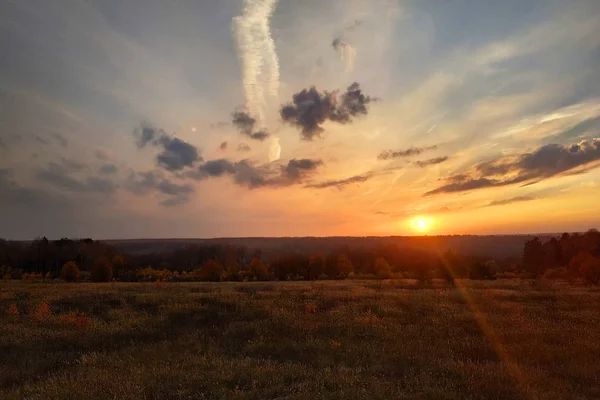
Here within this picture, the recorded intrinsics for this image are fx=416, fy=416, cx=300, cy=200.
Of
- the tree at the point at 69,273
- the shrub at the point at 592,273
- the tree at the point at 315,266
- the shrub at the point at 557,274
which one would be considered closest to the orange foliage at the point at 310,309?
the shrub at the point at 592,273

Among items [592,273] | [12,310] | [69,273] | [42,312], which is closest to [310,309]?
[42,312]

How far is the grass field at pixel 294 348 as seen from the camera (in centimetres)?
1126

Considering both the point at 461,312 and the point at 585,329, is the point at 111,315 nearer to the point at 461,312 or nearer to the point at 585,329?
the point at 461,312

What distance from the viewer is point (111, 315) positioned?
24.4m

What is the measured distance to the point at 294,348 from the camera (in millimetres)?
16453

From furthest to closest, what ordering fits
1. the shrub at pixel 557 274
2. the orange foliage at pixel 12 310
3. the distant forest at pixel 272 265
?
the distant forest at pixel 272 265 < the shrub at pixel 557 274 < the orange foliage at pixel 12 310

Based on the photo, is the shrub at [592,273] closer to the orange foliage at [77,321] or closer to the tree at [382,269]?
the tree at [382,269]

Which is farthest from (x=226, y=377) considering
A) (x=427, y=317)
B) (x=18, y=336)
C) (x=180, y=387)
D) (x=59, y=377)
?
(x=427, y=317)

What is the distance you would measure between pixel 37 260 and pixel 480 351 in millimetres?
106643

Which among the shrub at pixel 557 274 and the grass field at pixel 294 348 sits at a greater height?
the grass field at pixel 294 348

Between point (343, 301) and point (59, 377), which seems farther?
point (343, 301)

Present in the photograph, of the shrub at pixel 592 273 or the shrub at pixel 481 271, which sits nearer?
the shrub at pixel 592 273

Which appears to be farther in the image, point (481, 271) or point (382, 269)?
point (382, 269)

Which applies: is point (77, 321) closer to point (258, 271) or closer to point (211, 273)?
point (211, 273)
